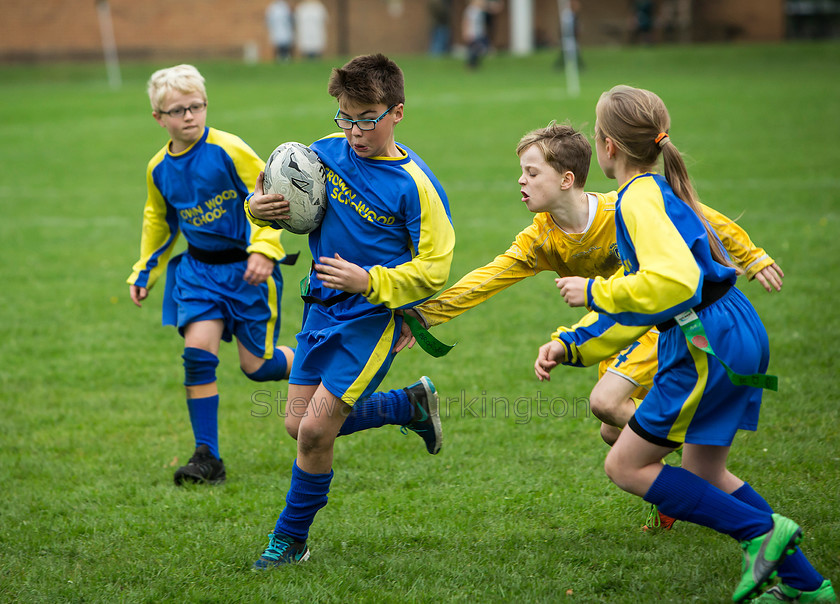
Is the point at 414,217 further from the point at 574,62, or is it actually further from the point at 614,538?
the point at 574,62

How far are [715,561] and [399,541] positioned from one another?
1288 mm

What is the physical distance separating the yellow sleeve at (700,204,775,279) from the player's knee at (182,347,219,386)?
101 inches

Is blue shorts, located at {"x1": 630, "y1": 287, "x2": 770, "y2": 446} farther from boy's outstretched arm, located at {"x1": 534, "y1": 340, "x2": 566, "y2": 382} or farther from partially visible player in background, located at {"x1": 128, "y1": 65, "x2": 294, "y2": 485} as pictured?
partially visible player in background, located at {"x1": 128, "y1": 65, "x2": 294, "y2": 485}

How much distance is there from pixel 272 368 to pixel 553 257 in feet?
6.02

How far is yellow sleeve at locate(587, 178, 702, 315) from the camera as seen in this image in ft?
9.23

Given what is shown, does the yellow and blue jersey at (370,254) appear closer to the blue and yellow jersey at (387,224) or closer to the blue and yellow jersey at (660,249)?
the blue and yellow jersey at (387,224)

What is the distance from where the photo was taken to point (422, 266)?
3316mm

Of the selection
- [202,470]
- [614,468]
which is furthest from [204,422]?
[614,468]

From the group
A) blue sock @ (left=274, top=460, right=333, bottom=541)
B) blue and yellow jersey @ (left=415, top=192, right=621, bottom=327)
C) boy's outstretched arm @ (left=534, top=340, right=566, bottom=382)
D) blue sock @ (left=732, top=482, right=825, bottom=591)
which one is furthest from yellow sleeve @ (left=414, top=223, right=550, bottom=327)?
blue sock @ (left=732, top=482, right=825, bottom=591)

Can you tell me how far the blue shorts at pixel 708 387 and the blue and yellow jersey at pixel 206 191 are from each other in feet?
7.47

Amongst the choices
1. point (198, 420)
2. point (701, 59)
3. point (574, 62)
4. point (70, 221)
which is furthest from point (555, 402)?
point (701, 59)

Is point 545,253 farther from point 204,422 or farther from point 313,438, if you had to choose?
point 204,422

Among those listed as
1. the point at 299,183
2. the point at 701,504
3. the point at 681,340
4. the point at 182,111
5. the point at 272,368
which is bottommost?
the point at 272,368

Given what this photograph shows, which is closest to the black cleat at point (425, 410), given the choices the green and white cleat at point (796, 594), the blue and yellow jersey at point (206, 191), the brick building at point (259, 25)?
Answer: the blue and yellow jersey at point (206, 191)
